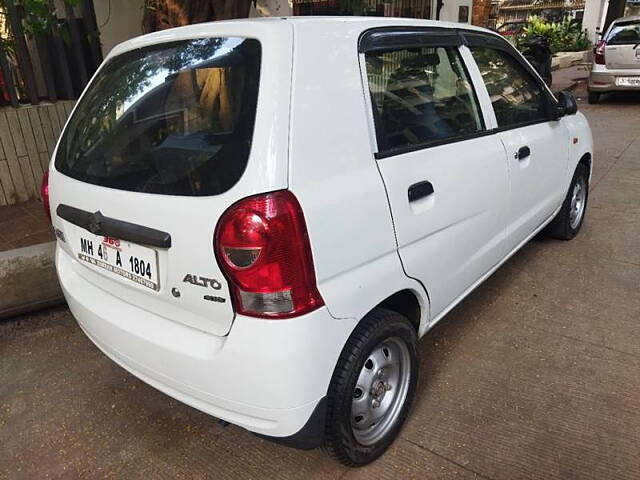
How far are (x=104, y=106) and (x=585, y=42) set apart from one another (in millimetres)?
20537

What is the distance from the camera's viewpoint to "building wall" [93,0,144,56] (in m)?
5.59

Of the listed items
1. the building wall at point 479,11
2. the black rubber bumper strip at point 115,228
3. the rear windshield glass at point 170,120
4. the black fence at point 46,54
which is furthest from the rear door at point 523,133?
the building wall at point 479,11

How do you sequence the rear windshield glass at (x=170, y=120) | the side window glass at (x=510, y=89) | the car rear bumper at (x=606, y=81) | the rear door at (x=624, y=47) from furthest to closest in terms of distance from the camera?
1. the car rear bumper at (x=606, y=81)
2. the rear door at (x=624, y=47)
3. the side window glass at (x=510, y=89)
4. the rear windshield glass at (x=170, y=120)

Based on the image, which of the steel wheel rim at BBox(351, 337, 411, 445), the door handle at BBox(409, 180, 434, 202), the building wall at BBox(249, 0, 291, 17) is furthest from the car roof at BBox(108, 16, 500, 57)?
the building wall at BBox(249, 0, 291, 17)

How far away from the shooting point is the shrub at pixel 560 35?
61.2 ft

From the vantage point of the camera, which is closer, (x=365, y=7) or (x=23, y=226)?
(x=23, y=226)

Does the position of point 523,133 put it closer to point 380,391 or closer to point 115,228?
point 380,391

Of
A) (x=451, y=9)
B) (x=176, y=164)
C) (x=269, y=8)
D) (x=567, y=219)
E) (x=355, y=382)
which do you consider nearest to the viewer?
(x=176, y=164)

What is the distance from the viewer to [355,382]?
195 centimetres

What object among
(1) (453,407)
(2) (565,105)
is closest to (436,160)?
(1) (453,407)

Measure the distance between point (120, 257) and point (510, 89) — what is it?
2.46 metres

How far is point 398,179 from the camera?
6.70 feet

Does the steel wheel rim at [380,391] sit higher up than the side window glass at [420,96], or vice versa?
the side window glass at [420,96]

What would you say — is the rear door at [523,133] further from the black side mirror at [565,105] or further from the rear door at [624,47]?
the rear door at [624,47]
